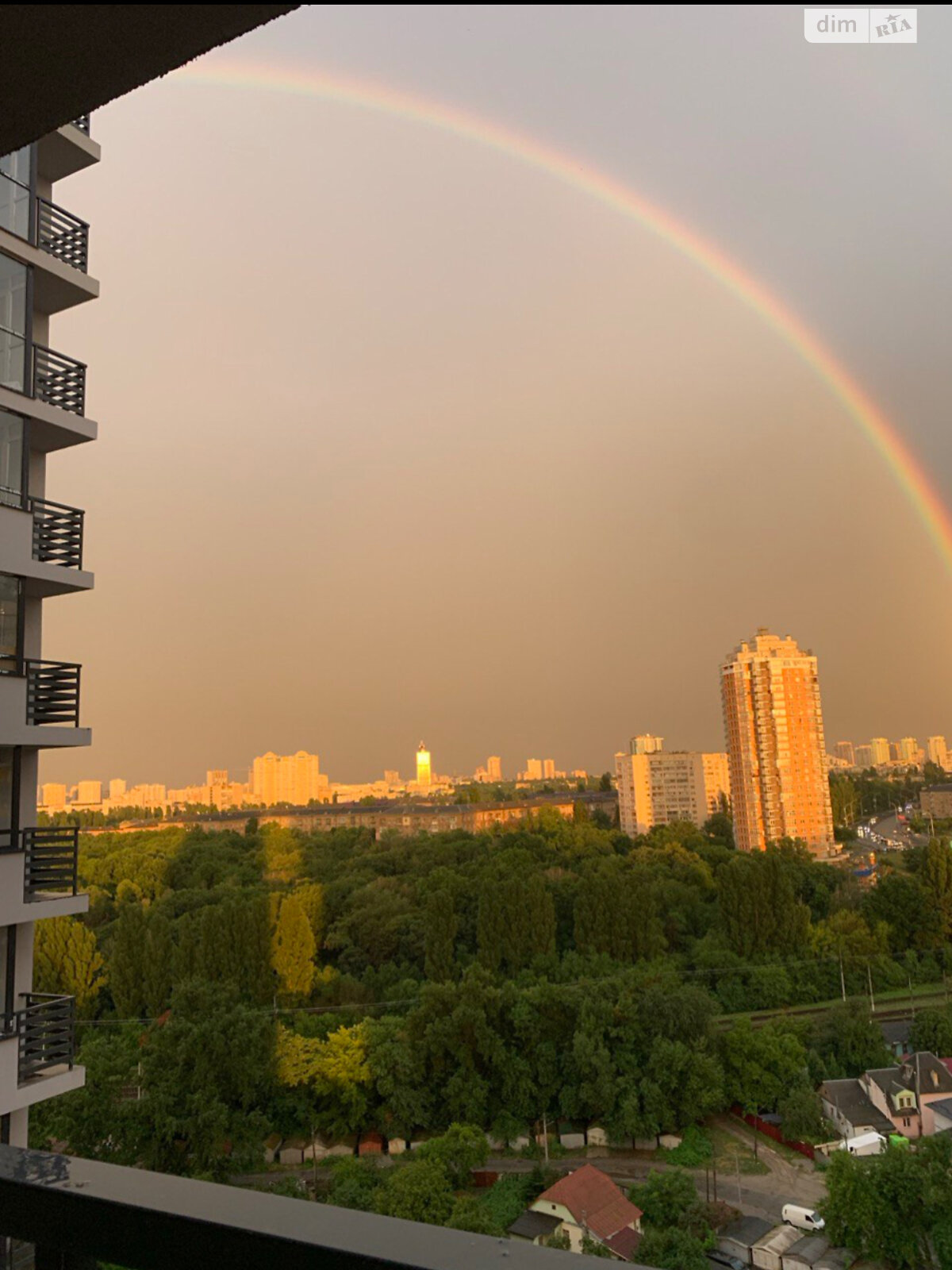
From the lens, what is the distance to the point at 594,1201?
734cm

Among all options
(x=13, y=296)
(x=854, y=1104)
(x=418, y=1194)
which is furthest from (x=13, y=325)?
(x=854, y=1104)

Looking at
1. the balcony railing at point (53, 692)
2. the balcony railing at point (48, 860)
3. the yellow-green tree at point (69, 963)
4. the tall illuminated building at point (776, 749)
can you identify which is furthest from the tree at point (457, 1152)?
the tall illuminated building at point (776, 749)

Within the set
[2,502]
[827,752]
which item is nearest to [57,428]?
[2,502]

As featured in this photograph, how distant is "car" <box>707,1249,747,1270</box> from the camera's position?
23.9 feet

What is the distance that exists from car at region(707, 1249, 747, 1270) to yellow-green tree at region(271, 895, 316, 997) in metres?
5.51

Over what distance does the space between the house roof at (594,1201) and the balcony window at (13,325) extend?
7.12 meters

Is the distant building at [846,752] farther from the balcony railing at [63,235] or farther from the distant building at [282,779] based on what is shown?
the balcony railing at [63,235]

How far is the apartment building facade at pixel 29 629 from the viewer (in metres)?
2.66

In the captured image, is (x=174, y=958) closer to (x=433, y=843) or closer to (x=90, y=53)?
(x=433, y=843)

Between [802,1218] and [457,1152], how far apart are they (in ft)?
9.66

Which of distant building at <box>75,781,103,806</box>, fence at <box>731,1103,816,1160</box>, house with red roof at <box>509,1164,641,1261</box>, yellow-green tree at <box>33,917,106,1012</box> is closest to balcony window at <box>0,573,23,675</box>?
house with red roof at <box>509,1164,641,1261</box>

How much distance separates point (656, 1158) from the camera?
343 inches

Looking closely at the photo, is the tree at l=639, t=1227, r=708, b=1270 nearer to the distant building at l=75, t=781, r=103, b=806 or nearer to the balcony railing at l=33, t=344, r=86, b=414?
the balcony railing at l=33, t=344, r=86, b=414

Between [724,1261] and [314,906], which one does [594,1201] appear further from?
[314,906]
